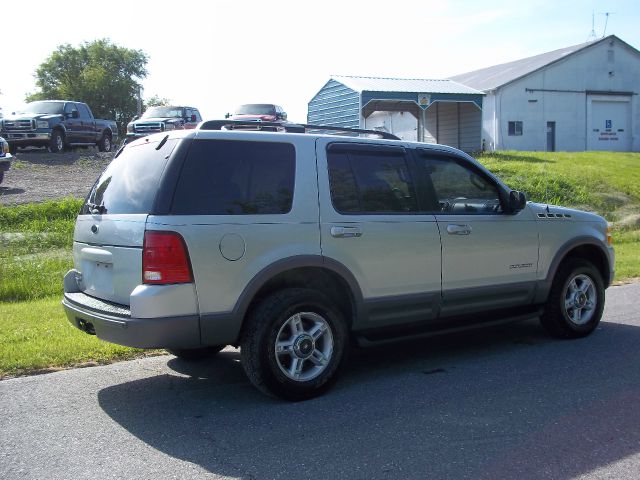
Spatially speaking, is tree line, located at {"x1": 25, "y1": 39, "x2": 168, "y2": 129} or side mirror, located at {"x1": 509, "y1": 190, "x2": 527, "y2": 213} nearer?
side mirror, located at {"x1": 509, "y1": 190, "x2": 527, "y2": 213}

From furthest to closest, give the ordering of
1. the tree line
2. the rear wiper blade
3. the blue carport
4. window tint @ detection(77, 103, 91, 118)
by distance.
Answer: the tree line, the blue carport, window tint @ detection(77, 103, 91, 118), the rear wiper blade

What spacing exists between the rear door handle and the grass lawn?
258cm

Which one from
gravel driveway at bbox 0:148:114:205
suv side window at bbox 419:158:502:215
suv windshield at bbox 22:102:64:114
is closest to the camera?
suv side window at bbox 419:158:502:215

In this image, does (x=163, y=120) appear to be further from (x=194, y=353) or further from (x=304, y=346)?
(x=304, y=346)

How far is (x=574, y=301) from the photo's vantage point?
7285mm

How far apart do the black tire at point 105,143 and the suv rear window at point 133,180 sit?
72.7ft

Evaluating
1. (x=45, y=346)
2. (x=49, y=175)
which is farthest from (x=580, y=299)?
(x=49, y=175)

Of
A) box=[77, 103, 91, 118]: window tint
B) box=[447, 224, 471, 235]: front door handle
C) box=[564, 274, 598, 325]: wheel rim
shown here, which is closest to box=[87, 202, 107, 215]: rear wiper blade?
box=[447, 224, 471, 235]: front door handle

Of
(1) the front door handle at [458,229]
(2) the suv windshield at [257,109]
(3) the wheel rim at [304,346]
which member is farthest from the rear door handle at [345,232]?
(2) the suv windshield at [257,109]

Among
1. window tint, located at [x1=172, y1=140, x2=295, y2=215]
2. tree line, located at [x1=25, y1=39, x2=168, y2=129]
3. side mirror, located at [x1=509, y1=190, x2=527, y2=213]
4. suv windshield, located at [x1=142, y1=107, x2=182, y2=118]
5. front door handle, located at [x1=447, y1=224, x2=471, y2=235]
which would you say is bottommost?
front door handle, located at [x1=447, y1=224, x2=471, y2=235]

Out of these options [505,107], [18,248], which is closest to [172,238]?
[18,248]

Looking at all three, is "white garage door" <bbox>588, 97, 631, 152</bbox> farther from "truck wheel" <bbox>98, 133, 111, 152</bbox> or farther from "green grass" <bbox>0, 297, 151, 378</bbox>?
"green grass" <bbox>0, 297, 151, 378</bbox>

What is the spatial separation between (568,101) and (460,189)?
31.7 m

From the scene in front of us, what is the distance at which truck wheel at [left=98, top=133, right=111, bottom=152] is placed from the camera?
26844mm
